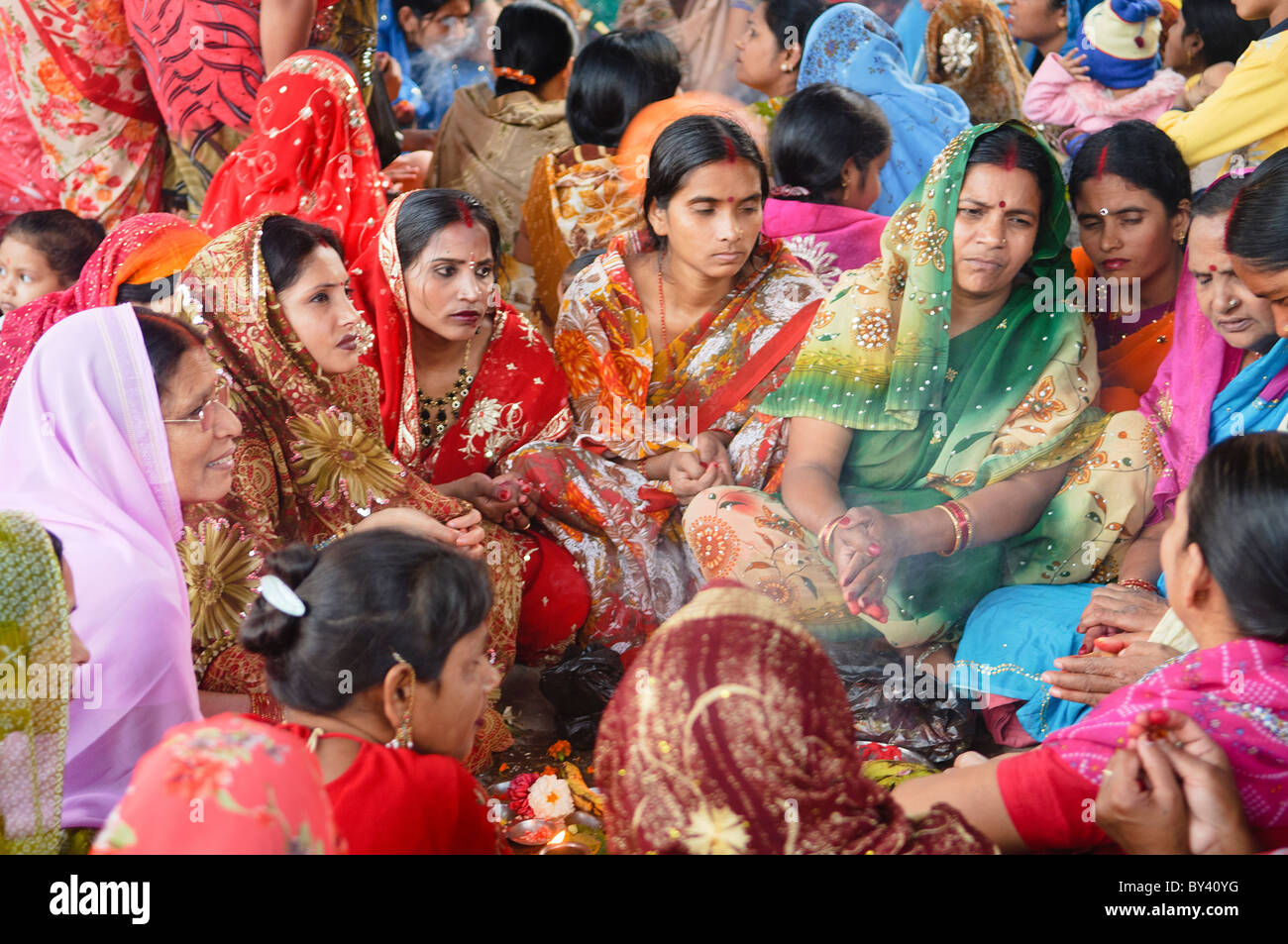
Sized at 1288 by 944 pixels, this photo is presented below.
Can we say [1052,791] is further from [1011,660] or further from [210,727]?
[210,727]

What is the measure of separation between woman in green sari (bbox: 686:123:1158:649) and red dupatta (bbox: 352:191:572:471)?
0.64 metres

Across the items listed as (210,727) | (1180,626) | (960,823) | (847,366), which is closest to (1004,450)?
(847,366)

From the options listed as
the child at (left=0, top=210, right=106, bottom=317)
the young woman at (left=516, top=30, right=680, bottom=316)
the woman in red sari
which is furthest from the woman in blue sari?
the child at (left=0, top=210, right=106, bottom=317)

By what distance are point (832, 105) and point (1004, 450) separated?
4.73ft

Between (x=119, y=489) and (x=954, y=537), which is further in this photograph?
(x=954, y=537)

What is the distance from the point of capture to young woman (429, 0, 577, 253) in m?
4.64

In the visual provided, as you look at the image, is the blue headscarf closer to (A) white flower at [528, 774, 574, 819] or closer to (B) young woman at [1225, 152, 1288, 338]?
(B) young woman at [1225, 152, 1288, 338]

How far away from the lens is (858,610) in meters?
2.84

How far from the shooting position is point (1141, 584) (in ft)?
8.54

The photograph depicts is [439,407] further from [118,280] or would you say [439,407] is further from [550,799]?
[550,799]

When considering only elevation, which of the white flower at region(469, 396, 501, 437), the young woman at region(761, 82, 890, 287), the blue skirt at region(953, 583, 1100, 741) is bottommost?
the blue skirt at region(953, 583, 1100, 741)

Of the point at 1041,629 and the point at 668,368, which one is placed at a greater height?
the point at 668,368

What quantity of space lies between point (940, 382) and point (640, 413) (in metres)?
0.86

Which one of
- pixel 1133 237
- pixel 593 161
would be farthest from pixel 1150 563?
pixel 593 161
